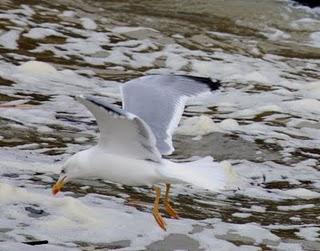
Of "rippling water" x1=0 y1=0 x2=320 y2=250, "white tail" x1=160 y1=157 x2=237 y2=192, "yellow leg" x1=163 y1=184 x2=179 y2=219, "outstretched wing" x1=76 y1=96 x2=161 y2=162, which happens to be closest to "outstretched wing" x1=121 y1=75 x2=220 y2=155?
"outstretched wing" x1=76 y1=96 x2=161 y2=162

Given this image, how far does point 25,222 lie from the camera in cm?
663

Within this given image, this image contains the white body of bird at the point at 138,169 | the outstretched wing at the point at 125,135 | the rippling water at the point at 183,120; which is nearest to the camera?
the outstretched wing at the point at 125,135

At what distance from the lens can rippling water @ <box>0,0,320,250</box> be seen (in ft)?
22.4

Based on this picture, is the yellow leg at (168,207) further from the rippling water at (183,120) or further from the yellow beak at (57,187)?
the yellow beak at (57,187)

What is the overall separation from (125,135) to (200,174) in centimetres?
61

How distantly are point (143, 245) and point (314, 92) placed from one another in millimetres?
6384

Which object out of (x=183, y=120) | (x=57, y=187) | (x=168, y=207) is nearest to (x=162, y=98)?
(x=168, y=207)

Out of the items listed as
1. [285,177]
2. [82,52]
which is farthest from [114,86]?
[285,177]

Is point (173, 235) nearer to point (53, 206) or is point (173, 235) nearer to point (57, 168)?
point (53, 206)

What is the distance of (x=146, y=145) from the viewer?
664cm

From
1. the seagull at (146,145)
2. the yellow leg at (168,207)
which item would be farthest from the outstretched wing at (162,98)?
the yellow leg at (168,207)

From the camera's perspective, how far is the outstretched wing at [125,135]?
6066mm

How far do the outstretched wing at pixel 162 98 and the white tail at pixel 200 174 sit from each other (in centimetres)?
26

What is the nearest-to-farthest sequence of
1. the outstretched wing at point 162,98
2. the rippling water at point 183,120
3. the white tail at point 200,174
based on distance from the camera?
1. the white tail at point 200,174
2. the rippling water at point 183,120
3. the outstretched wing at point 162,98
